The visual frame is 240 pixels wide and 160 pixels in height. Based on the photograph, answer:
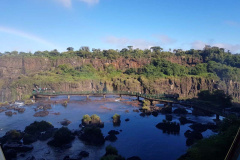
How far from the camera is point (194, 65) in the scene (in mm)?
68312

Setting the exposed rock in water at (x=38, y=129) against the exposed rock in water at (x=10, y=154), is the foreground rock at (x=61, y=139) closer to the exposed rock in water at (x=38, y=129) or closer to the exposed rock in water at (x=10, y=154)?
the exposed rock in water at (x=38, y=129)

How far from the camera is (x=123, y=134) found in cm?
2458

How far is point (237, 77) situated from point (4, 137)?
169ft

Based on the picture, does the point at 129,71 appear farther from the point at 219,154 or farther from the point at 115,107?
the point at 219,154

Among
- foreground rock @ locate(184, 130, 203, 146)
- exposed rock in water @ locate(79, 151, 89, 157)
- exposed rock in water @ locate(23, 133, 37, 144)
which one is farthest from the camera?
foreground rock @ locate(184, 130, 203, 146)

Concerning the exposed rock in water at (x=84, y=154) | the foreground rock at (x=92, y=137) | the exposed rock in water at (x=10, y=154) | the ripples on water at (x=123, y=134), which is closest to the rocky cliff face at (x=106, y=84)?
the ripples on water at (x=123, y=134)

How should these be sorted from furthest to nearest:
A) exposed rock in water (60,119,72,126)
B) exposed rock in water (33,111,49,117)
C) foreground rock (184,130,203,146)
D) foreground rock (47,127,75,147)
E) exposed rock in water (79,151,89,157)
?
exposed rock in water (33,111,49,117) → exposed rock in water (60,119,72,126) → foreground rock (184,130,203,146) → foreground rock (47,127,75,147) → exposed rock in water (79,151,89,157)

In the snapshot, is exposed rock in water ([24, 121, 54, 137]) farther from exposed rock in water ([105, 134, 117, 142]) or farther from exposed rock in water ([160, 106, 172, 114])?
exposed rock in water ([160, 106, 172, 114])

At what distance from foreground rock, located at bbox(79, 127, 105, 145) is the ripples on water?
0.60m

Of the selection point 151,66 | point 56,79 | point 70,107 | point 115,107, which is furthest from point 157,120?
point 151,66

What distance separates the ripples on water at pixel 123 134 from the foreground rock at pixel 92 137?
599 mm

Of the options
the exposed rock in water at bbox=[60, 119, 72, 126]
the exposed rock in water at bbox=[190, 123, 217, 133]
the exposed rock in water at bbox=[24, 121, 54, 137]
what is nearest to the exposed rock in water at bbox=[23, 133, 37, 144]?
the exposed rock in water at bbox=[24, 121, 54, 137]

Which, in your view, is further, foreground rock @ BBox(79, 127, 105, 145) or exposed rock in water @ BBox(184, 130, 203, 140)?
exposed rock in water @ BBox(184, 130, 203, 140)

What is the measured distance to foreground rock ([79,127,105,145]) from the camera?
2161cm
